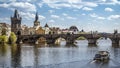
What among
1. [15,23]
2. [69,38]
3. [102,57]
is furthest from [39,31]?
[102,57]

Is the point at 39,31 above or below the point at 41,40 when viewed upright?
above

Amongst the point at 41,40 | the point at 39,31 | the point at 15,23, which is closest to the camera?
the point at 41,40

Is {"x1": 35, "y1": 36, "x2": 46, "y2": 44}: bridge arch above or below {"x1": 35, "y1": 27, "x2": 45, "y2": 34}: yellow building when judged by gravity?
below

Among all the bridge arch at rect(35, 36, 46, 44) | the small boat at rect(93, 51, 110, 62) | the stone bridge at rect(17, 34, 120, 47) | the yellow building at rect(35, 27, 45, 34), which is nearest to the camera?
the small boat at rect(93, 51, 110, 62)

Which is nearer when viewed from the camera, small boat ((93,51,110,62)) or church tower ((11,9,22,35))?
small boat ((93,51,110,62))

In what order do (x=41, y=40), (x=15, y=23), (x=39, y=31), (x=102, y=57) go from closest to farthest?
(x=102, y=57) < (x=41, y=40) < (x=15, y=23) < (x=39, y=31)

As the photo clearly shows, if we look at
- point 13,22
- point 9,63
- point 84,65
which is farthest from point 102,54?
point 13,22

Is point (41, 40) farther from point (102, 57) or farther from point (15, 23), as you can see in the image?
point (102, 57)

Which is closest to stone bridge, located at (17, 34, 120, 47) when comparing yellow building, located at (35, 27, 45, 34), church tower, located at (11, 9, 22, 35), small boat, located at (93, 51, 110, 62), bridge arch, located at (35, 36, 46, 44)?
bridge arch, located at (35, 36, 46, 44)

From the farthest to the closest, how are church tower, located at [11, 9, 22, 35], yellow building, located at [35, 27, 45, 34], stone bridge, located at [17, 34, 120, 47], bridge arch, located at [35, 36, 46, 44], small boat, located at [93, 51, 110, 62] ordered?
yellow building, located at [35, 27, 45, 34]
church tower, located at [11, 9, 22, 35]
bridge arch, located at [35, 36, 46, 44]
stone bridge, located at [17, 34, 120, 47]
small boat, located at [93, 51, 110, 62]

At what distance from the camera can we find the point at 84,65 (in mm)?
52562

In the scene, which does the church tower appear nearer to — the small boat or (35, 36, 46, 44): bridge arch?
(35, 36, 46, 44): bridge arch

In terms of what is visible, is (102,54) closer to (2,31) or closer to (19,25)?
(2,31)

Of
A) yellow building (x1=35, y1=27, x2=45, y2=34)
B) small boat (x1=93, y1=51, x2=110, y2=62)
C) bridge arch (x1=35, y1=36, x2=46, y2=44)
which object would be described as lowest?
small boat (x1=93, y1=51, x2=110, y2=62)
